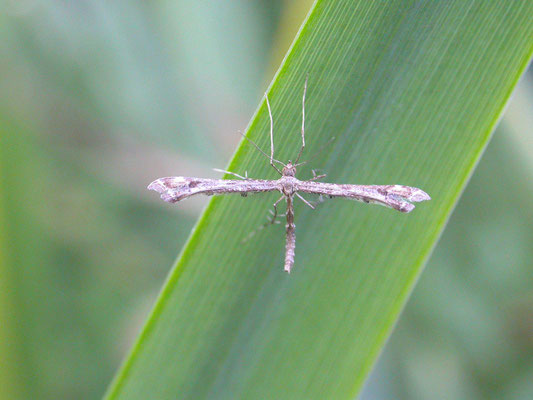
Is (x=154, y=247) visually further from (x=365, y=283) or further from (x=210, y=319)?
(x=365, y=283)

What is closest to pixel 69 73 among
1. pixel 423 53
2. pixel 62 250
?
pixel 62 250

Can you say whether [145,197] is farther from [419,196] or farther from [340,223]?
[419,196]

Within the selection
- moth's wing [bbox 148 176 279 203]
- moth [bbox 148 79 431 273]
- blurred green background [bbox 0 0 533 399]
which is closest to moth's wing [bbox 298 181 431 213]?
moth [bbox 148 79 431 273]

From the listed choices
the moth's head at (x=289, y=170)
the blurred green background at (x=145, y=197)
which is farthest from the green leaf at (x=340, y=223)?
the blurred green background at (x=145, y=197)

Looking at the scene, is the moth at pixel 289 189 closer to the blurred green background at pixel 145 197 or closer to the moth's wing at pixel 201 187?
the moth's wing at pixel 201 187

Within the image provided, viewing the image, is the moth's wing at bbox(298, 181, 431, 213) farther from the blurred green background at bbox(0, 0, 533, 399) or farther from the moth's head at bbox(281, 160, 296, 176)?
the blurred green background at bbox(0, 0, 533, 399)
